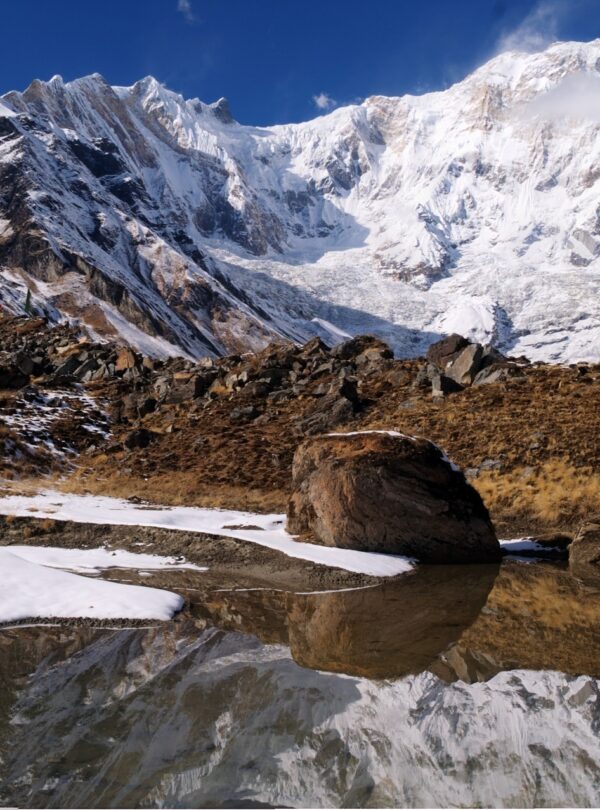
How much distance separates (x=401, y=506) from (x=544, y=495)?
7.74m

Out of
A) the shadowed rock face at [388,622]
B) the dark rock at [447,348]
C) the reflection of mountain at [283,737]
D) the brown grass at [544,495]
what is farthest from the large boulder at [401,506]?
the dark rock at [447,348]

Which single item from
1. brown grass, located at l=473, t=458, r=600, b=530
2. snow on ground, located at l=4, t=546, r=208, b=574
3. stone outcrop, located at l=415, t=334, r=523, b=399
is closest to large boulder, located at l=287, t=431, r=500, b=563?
snow on ground, located at l=4, t=546, r=208, b=574

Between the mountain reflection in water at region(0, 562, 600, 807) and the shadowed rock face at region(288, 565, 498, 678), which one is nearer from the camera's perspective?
the mountain reflection in water at region(0, 562, 600, 807)

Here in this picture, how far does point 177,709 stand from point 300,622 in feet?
15.1

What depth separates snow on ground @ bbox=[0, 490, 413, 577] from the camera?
1691 centimetres

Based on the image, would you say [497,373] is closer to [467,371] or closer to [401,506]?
[467,371]

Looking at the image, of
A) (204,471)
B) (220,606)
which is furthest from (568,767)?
(204,471)

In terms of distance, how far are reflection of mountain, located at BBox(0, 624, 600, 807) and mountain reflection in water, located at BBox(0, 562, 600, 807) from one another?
0.02 metres

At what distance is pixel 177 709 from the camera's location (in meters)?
8.02

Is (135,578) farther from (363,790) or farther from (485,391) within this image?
(485,391)

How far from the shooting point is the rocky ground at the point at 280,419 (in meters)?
25.0

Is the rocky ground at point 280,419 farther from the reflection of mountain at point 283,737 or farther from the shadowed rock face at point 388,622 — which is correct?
the reflection of mountain at point 283,737

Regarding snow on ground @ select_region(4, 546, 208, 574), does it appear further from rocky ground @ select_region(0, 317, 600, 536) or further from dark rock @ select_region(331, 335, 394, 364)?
dark rock @ select_region(331, 335, 394, 364)

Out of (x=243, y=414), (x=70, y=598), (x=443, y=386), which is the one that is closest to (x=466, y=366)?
(x=443, y=386)
